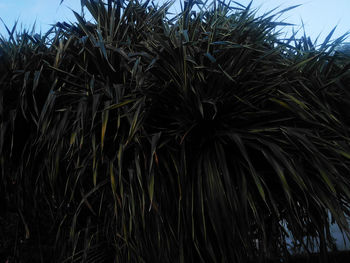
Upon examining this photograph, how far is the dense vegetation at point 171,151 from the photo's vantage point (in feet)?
6.84

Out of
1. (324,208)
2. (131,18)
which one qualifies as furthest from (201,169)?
(131,18)

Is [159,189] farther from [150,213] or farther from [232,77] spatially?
[232,77]

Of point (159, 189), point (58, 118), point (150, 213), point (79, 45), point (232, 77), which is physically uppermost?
point (79, 45)

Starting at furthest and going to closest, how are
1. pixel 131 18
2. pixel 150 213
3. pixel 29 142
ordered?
pixel 131 18
pixel 29 142
pixel 150 213

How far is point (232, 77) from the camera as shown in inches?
92.6

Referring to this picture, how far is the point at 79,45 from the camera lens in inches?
107

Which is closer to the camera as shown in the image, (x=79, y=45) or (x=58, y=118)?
(x=58, y=118)

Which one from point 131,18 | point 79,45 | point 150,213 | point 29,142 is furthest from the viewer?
point 131,18

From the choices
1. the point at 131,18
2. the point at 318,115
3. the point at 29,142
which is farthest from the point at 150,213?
the point at 131,18

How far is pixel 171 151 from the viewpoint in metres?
2.25

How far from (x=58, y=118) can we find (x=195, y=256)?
4.03 feet

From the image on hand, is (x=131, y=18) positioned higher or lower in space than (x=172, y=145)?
higher

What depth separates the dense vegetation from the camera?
6.84 ft

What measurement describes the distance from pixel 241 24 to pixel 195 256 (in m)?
1.62
